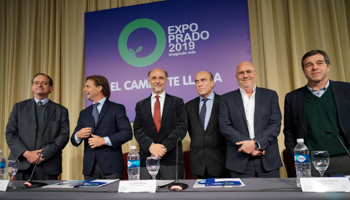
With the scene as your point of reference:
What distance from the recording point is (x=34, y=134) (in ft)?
9.31

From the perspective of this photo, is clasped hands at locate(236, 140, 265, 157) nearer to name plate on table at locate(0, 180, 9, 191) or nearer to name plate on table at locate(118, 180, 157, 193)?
name plate on table at locate(118, 180, 157, 193)

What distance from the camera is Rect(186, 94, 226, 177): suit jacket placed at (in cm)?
259

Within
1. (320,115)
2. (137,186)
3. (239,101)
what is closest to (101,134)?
(137,186)

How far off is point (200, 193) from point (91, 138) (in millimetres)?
1490

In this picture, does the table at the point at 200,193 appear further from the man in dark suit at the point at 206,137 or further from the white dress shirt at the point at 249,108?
the man in dark suit at the point at 206,137

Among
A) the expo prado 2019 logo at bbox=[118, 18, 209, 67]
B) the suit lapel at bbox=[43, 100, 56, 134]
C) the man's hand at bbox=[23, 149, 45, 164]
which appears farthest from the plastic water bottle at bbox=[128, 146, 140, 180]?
the expo prado 2019 logo at bbox=[118, 18, 209, 67]

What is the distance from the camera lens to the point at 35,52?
5.11 meters

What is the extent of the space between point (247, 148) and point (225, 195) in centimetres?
93

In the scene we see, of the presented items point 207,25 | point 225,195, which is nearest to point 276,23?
point 207,25

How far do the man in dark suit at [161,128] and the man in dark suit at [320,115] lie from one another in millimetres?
1071

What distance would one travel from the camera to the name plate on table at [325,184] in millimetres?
1334

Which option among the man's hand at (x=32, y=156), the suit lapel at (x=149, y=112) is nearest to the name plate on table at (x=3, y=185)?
the man's hand at (x=32, y=156)

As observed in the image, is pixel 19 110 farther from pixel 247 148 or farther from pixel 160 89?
pixel 247 148

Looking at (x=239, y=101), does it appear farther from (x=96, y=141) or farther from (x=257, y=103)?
(x=96, y=141)
